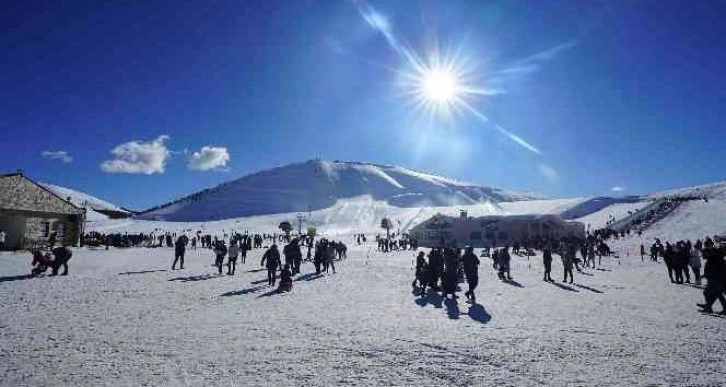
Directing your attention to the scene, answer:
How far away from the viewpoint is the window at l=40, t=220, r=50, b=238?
3462 centimetres

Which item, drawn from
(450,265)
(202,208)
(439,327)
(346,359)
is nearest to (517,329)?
(439,327)

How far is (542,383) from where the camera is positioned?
20.3 feet

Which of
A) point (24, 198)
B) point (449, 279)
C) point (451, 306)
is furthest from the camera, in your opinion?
point (24, 198)

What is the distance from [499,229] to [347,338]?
5551 cm

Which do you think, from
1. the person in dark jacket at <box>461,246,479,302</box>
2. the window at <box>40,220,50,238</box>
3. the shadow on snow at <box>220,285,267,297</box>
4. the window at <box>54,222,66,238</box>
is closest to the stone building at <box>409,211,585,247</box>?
the window at <box>54,222,66,238</box>

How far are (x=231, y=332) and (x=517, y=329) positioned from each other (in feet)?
17.9

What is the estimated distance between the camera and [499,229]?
201 feet

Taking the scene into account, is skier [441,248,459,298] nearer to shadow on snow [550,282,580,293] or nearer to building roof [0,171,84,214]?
shadow on snow [550,282,580,293]

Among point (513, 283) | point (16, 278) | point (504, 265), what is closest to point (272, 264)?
point (16, 278)

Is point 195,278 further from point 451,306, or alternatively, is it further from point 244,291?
point 451,306

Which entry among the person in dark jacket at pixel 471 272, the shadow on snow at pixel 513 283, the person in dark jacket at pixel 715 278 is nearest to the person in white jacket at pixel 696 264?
the shadow on snow at pixel 513 283

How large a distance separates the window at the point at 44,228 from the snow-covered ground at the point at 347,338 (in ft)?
73.1

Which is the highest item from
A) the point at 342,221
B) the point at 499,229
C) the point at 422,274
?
the point at 342,221

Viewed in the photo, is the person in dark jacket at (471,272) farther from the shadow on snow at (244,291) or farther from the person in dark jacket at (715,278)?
the shadow on snow at (244,291)
